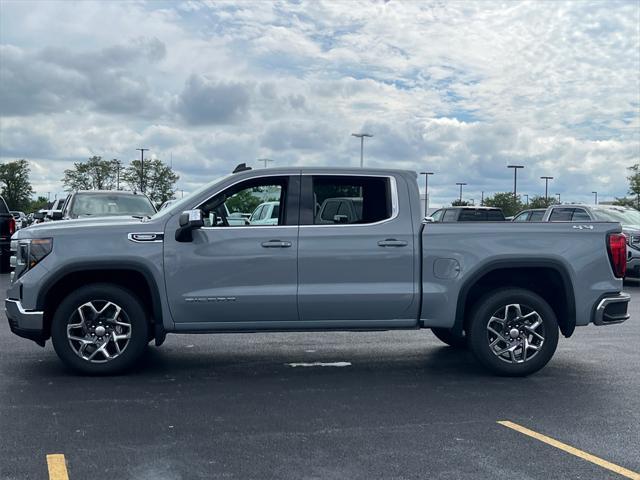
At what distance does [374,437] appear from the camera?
5.32 meters

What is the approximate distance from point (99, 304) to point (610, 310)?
191 inches

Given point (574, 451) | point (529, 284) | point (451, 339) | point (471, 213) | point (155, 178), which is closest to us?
point (574, 451)

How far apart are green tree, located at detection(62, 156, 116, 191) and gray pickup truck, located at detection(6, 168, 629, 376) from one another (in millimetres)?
85673

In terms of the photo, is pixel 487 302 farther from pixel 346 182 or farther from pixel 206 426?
pixel 206 426

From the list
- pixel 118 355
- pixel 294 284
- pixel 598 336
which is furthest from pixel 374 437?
pixel 598 336

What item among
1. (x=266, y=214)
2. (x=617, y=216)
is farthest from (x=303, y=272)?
(x=617, y=216)

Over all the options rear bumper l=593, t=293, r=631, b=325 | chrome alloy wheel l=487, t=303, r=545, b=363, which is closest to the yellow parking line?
chrome alloy wheel l=487, t=303, r=545, b=363

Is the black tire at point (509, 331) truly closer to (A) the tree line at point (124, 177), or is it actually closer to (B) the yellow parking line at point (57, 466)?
(B) the yellow parking line at point (57, 466)

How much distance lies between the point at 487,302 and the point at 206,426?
10.2 ft

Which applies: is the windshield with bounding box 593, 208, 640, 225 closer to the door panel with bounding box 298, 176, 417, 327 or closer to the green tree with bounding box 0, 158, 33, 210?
the door panel with bounding box 298, 176, 417, 327

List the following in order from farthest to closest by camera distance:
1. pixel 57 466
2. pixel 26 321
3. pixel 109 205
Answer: pixel 109 205 → pixel 26 321 → pixel 57 466

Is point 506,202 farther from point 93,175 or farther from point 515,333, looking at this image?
point 515,333

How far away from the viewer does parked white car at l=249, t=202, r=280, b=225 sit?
7223 mm

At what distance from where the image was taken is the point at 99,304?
23.1 ft
